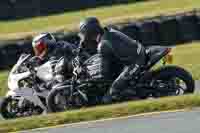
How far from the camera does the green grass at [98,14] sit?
101 feet

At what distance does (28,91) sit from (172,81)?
281 cm

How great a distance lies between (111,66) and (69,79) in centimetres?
89

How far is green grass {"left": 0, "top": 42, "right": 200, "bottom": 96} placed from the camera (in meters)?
17.0

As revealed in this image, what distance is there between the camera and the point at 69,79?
535 inches

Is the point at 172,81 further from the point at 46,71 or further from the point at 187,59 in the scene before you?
the point at 187,59

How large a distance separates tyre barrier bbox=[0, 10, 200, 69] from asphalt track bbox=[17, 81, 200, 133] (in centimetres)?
1094

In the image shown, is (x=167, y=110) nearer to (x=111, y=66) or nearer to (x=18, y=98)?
(x=111, y=66)

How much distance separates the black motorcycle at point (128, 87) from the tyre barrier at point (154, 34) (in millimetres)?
8170

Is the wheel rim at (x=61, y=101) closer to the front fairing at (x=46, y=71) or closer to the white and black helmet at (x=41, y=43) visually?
the front fairing at (x=46, y=71)

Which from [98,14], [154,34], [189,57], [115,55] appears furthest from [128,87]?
[98,14]

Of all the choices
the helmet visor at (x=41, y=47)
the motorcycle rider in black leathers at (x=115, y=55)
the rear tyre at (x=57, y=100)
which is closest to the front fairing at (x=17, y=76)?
the helmet visor at (x=41, y=47)

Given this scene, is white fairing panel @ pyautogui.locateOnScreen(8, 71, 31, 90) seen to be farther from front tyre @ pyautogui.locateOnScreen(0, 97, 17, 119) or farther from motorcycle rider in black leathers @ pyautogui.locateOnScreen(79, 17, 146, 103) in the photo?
motorcycle rider in black leathers @ pyautogui.locateOnScreen(79, 17, 146, 103)

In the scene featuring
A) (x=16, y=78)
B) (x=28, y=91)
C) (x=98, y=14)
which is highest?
(x=98, y=14)

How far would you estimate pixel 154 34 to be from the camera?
22.2m
